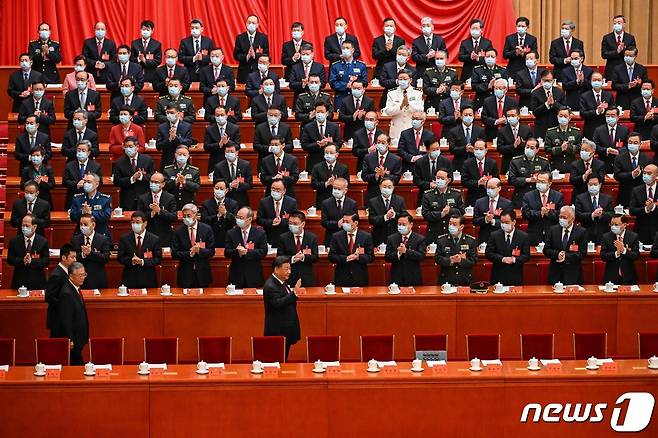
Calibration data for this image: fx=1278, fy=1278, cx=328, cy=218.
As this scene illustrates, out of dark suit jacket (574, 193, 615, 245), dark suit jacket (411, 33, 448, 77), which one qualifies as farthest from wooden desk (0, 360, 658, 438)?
dark suit jacket (411, 33, 448, 77)

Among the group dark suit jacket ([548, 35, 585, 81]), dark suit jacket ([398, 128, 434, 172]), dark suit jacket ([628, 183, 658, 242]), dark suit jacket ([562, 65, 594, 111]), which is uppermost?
dark suit jacket ([548, 35, 585, 81])

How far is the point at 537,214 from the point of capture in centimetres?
1756

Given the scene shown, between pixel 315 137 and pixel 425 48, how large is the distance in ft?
9.86

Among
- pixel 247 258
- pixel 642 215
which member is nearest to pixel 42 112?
pixel 247 258

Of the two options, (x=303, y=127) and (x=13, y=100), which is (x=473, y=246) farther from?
(x=13, y=100)

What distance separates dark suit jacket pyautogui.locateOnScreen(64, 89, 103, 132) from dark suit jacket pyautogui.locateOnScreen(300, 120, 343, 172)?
3.29 m

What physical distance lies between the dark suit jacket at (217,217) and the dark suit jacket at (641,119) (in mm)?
6661

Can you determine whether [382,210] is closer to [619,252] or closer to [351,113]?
[351,113]

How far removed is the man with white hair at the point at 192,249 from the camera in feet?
54.7

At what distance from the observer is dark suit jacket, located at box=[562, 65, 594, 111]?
2058 cm

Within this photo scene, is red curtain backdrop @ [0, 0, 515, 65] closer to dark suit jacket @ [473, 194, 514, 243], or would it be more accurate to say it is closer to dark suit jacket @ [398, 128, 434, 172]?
dark suit jacket @ [398, 128, 434, 172]

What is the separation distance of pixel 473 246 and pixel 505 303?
1023 millimetres

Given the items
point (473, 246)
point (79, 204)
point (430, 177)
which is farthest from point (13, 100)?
point (473, 246)

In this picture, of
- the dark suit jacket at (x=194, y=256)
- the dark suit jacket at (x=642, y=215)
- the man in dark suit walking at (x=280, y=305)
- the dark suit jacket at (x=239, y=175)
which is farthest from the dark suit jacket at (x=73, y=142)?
the dark suit jacket at (x=642, y=215)
